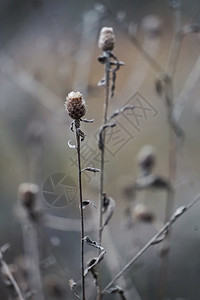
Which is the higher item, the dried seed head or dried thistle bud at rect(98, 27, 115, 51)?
dried thistle bud at rect(98, 27, 115, 51)

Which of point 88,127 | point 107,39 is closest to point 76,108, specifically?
point 107,39

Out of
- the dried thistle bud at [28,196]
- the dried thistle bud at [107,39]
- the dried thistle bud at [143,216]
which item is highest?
the dried thistle bud at [107,39]

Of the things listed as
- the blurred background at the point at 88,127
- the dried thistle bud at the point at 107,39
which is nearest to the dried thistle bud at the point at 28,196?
the blurred background at the point at 88,127

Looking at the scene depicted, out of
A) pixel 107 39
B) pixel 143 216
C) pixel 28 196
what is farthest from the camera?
pixel 143 216

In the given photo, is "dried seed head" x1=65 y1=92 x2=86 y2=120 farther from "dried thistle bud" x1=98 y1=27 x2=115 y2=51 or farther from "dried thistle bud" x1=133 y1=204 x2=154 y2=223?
"dried thistle bud" x1=133 y1=204 x2=154 y2=223

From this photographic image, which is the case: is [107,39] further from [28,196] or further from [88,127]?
[88,127]

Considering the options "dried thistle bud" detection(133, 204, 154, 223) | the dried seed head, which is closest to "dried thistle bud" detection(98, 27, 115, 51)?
the dried seed head

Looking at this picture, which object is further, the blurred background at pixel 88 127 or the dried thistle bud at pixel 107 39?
the blurred background at pixel 88 127

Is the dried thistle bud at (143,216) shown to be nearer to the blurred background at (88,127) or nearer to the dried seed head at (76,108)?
the blurred background at (88,127)
